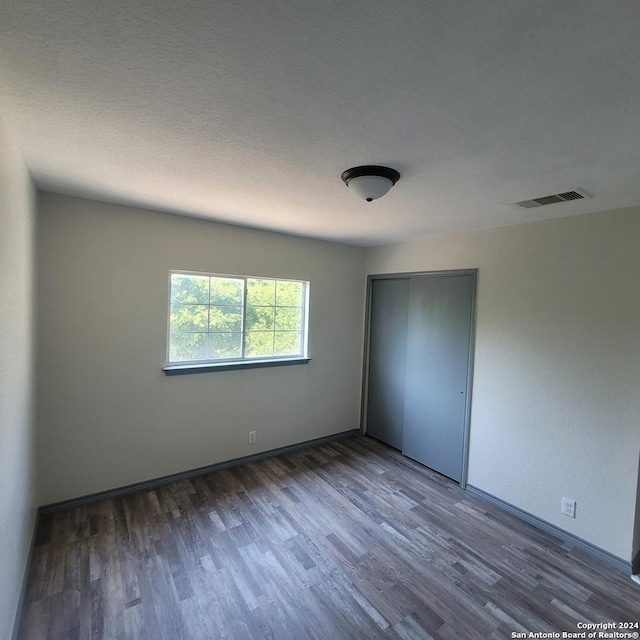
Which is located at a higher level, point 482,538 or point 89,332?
point 89,332

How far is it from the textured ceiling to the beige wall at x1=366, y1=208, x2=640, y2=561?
54 cm

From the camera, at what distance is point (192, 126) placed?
1.40 meters

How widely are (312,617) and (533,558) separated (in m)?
1.59

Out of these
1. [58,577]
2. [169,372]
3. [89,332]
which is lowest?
[58,577]

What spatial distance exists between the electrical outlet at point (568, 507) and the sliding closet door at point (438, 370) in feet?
2.68

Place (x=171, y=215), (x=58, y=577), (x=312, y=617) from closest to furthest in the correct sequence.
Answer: (x=312, y=617)
(x=58, y=577)
(x=171, y=215)

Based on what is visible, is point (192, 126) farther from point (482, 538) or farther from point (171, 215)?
point (482, 538)

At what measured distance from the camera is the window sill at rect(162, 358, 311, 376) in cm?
292

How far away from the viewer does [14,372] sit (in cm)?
158

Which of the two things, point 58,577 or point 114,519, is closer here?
point 58,577

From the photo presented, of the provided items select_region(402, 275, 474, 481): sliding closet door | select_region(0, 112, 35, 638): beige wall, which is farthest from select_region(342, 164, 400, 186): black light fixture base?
select_region(402, 275, 474, 481): sliding closet door

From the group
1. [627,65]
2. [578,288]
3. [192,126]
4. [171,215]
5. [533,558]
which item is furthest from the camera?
[171,215]

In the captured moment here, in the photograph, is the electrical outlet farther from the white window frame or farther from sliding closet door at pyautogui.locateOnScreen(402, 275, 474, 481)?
the white window frame

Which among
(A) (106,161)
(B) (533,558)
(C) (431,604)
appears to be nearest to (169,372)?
(A) (106,161)
